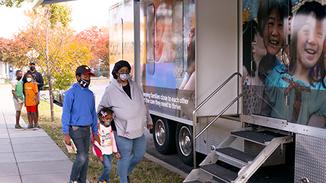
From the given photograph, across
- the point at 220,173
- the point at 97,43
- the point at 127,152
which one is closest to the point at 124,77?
the point at 127,152

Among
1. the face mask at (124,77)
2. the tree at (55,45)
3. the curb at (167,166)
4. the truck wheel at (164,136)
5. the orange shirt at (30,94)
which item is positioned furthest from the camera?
the tree at (55,45)

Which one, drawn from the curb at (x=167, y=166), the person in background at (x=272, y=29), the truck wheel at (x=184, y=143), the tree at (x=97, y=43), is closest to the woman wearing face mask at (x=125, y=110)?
the curb at (x=167, y=166)

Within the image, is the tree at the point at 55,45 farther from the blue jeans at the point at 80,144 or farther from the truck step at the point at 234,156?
the truck step at the point at 234,156

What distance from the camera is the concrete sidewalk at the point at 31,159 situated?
7184mm

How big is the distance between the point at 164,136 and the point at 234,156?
3.27 m

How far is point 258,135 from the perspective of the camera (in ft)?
20.9

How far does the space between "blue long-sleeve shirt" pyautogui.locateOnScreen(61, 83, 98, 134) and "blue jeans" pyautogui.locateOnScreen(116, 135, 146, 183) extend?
534 millimetres

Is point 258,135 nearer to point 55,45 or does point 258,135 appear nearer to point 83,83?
point 83,83

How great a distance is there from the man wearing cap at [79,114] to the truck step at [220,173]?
1.61m

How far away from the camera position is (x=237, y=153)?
6.36 metres

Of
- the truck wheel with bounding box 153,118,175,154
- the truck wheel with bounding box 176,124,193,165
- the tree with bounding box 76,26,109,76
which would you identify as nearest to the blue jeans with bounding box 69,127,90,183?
the truck wheel with bounding box 176,124,193,165

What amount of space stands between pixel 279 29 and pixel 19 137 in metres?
7.63

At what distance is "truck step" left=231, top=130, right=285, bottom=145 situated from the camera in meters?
6.09

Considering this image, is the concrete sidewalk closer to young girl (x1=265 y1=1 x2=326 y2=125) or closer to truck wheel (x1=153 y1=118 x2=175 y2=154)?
truck wheel (x1=153 y1=118 x2=175 y2=154)
